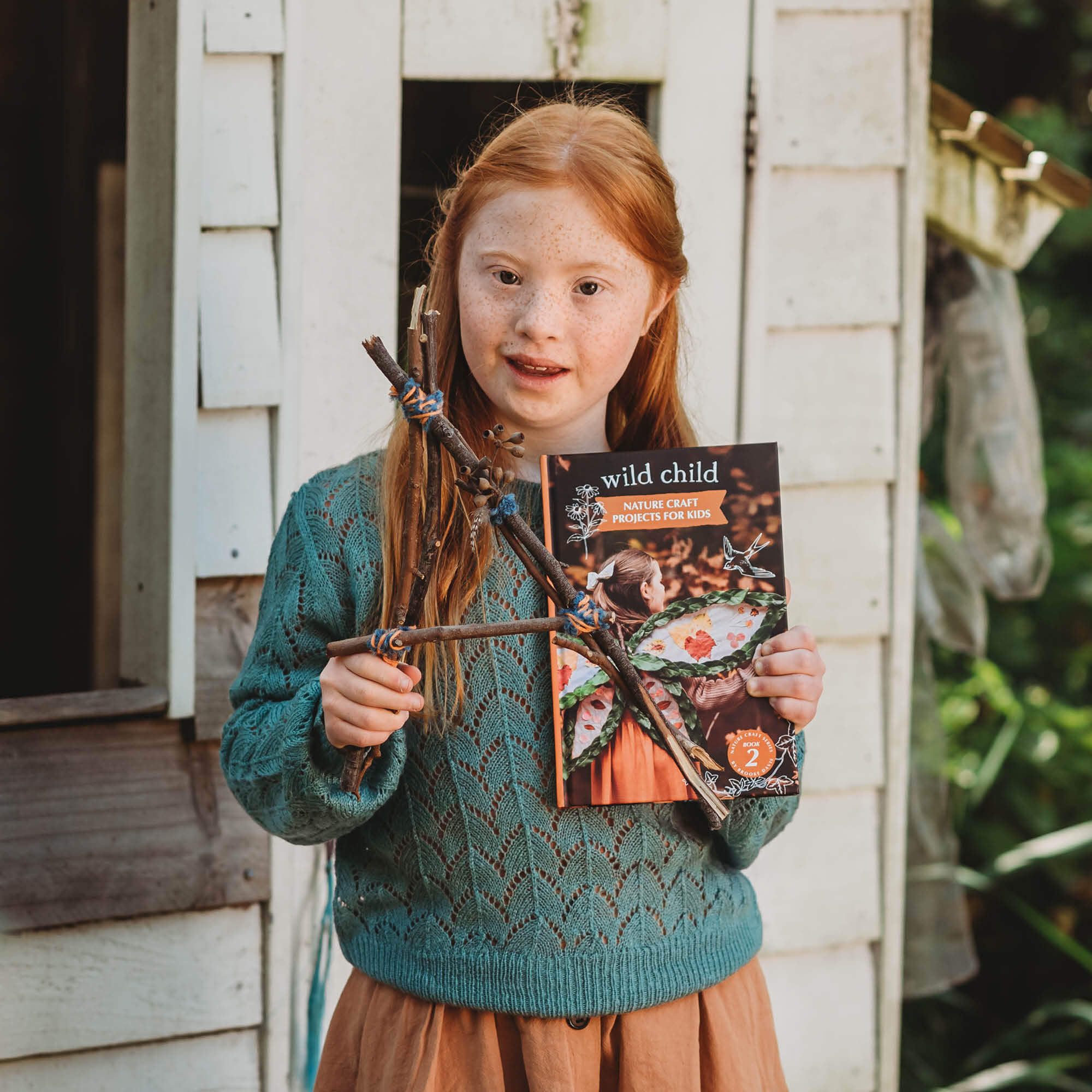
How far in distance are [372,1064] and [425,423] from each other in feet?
A: 2.21

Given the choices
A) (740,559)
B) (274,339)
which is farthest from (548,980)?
(274,339)

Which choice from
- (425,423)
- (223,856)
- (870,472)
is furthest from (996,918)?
(425,423)

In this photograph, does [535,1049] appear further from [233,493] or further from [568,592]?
[233,493]

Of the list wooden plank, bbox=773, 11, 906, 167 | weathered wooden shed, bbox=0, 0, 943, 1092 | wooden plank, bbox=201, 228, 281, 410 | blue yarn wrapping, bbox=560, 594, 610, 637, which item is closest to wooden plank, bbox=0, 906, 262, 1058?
weathered wooden shed, bbox=0, 0, 943, 1092

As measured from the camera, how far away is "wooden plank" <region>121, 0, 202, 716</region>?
165 cm

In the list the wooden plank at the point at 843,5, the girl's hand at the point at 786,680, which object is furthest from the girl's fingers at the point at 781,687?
the wooden plank at the point at 843,5

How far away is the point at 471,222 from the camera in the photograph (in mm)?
1221

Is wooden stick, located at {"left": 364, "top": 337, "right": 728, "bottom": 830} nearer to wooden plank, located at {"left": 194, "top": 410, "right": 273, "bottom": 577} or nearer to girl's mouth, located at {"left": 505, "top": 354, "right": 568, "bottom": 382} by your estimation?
girl's mouth, located at {"left": 505, "top": 354, "right": 568, "bottom": 382}

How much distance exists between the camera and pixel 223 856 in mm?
1758

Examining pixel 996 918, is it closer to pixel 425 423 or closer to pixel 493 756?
pixel 493 756

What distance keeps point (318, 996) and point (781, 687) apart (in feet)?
3.35

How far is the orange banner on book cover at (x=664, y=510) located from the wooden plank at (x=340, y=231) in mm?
686

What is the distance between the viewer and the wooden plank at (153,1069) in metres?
1.69

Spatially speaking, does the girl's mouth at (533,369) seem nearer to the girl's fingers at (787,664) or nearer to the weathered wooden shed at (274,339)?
the girl's fingers at (787,664)
